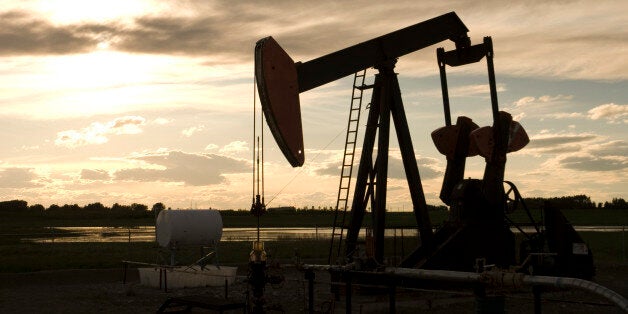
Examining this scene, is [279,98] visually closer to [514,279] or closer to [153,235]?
[514,279]

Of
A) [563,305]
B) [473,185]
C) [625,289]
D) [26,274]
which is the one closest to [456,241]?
[473,185]

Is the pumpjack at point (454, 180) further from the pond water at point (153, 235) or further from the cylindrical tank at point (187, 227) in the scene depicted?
the pond water at point (153, 235)

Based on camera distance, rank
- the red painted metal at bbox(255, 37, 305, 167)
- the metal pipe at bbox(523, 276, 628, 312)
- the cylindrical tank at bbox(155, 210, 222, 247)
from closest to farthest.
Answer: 1. the metal pipe at bbox(523, 276, 628, 312)
2. the red painted metal at bbox(255, 37, 305, 167)
3. the cylindrical tank at bbox(155, 210, 222, 247)

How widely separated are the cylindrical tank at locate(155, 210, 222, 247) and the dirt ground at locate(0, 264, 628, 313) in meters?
1.50

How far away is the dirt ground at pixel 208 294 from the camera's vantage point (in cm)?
1409

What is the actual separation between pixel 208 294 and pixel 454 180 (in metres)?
6.07

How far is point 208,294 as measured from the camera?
16719mm

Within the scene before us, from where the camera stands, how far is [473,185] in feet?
50.3

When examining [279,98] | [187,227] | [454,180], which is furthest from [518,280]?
[187,227]

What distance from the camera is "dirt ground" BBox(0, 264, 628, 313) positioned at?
14.1 metres

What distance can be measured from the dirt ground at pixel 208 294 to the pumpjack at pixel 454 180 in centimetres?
73

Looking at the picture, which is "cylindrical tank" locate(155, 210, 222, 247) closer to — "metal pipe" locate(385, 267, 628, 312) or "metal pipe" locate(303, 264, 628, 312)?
"metal pipe" locate(303, 264, 628, 312)

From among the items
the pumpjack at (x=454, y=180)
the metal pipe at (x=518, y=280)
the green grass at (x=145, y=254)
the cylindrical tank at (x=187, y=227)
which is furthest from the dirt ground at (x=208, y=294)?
the metal pipe at (x=518, y=280)

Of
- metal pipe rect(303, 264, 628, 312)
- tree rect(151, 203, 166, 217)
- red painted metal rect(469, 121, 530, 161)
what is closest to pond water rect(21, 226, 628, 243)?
tree rect(151, 203, 166, 217)
